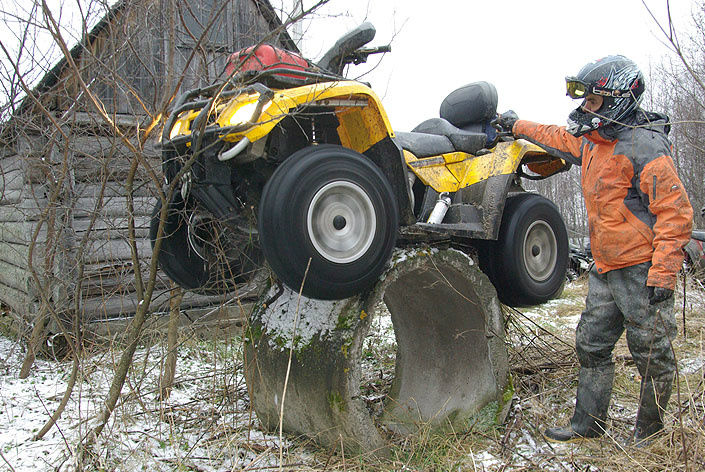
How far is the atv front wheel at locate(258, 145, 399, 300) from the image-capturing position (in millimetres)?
2764

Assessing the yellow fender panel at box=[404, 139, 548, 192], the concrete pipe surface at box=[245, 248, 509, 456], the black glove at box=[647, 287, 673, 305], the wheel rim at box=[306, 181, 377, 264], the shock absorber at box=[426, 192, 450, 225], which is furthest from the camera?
the yellow fender panel at box=[404, 139, 548, 192]

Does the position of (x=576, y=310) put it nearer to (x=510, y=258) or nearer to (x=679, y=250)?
(x=510, y=258)

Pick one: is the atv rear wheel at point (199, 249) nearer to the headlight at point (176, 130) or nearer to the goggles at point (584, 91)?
the headlight at point (176, 130)

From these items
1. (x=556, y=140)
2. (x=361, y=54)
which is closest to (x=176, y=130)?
(x=361, y=54)

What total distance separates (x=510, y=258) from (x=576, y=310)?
230 inches

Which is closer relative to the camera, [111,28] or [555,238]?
→ [111,28]

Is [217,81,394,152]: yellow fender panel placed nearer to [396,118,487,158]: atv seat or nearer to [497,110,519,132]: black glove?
[396,118,487,158]: atv seat

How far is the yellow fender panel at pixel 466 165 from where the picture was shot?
4.02 m

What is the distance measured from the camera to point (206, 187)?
327 cm

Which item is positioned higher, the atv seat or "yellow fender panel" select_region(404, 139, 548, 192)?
the atv seat

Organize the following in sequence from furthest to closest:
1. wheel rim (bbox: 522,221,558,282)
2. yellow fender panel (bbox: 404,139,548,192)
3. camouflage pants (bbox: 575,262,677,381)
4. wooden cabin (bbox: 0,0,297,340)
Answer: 1. wheel rim (bbox: 522,221,558,282)
2. yellow fender panel (bbox: 404,139,548,192)
3. wooden cabin (bbox: 0,0,297,340)
4. camouflage pants (bbox: 575,262,677,381)

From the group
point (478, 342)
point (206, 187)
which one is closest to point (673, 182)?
point (478, 342)

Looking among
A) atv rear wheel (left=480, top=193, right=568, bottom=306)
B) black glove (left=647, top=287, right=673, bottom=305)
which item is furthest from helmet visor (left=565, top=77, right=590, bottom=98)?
black glove (left=647, top=287, right=673, bottom=305)

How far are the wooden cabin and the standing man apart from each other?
6.49 feet
